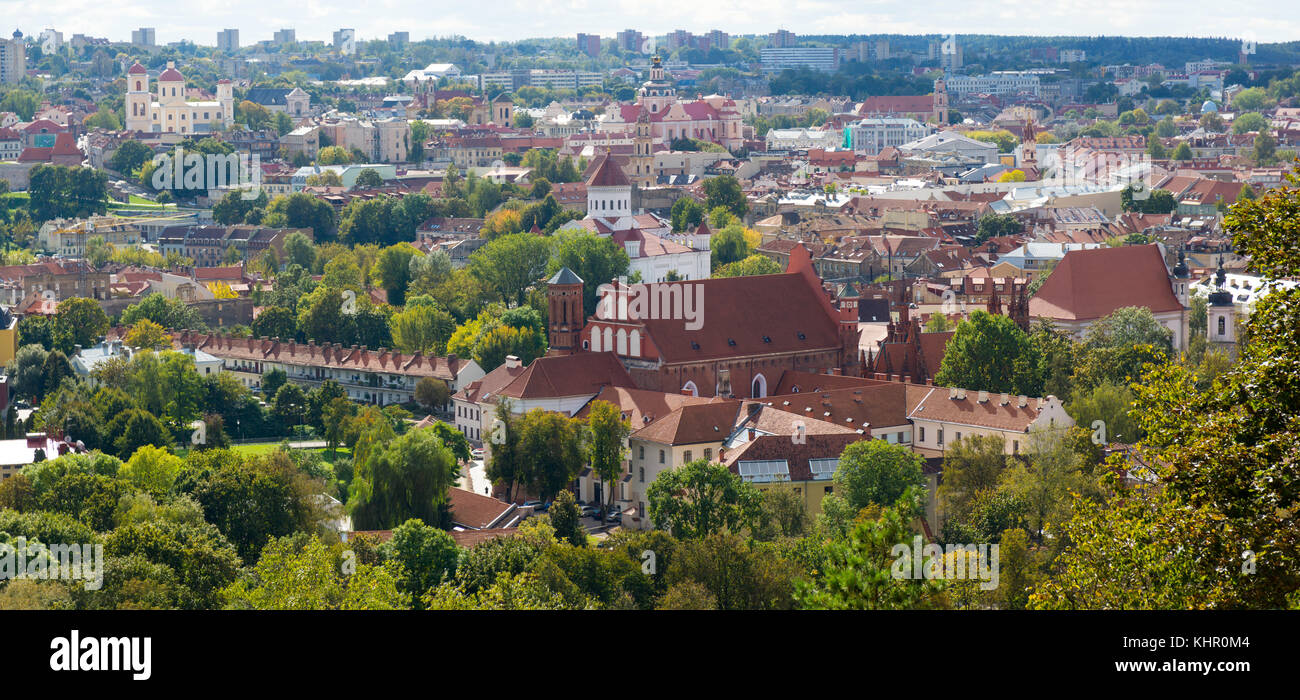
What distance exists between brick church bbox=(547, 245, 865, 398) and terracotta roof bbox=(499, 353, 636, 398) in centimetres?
75

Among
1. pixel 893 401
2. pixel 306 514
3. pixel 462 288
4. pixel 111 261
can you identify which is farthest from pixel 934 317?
pixel 111 261

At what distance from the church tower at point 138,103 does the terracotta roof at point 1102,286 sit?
81988 mm

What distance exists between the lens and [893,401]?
124 ft

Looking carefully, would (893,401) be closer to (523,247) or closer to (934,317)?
(934,317)

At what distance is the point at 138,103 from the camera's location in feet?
400

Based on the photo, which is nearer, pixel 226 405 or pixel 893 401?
pixel 893 401

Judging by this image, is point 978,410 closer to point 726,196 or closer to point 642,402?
point 642,402

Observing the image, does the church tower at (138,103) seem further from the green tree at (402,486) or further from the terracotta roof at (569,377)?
the green tree at (402,486)

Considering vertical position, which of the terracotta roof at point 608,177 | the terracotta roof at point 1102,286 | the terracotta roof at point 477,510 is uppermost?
the terracotta roof at point 608,177

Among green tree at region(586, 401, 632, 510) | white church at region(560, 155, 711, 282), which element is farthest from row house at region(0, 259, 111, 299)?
green tree at region(586, 401, 632, 510)

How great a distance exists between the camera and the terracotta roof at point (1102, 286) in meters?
49.2

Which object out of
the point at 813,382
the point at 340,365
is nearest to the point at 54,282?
the point at 340,365

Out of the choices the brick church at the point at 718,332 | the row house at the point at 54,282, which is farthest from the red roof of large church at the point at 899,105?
the brick church at the point at 718,332
